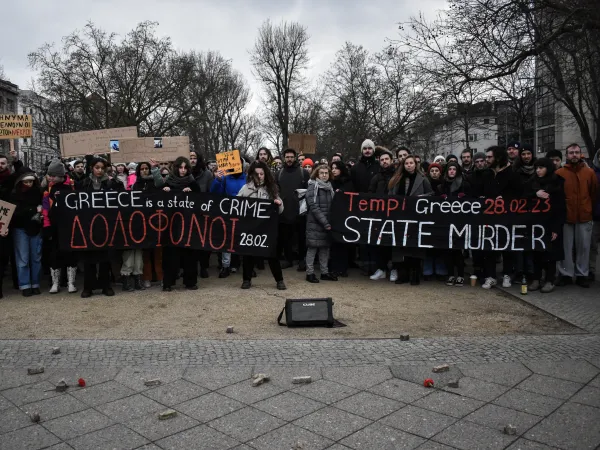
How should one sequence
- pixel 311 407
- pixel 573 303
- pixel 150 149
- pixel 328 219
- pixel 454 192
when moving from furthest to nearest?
1. pixel 150 149
2. pixel 454 192
3. pixel 328 219
4. pixel 573 303
5. pixel 311 407

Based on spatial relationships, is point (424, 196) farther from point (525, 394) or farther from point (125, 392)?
point (125, 392)

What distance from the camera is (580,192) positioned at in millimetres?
8156

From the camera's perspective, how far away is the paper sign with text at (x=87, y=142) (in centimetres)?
1112

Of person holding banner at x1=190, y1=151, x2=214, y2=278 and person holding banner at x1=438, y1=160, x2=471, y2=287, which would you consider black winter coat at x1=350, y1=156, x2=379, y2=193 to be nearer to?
person holding banner at x1=438, y1=160, x2=471, y2=287

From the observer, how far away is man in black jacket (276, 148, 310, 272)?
927 cm

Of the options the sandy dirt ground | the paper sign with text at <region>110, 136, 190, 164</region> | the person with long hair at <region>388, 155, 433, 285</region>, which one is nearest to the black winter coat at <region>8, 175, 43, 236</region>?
the sandy dirt ground

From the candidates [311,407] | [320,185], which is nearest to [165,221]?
[320,185]

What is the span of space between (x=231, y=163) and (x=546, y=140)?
4194 centimetres

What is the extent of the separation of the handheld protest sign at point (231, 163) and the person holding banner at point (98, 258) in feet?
6.02

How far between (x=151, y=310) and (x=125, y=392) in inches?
108

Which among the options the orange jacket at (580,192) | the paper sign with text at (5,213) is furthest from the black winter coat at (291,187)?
the orange jacket at (580,192)

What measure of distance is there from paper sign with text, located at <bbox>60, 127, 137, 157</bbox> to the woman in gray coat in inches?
173

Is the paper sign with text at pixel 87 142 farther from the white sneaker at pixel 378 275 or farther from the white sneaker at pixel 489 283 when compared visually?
the white sneaker at pixel 489 283

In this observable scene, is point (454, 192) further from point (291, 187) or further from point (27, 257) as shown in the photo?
point (27, 257)
